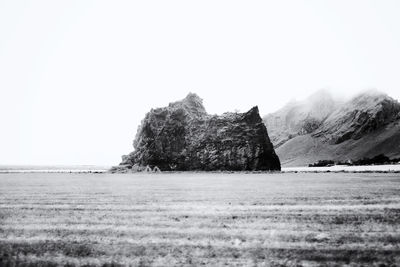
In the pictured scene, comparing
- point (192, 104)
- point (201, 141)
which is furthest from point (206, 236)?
point (192, 104)

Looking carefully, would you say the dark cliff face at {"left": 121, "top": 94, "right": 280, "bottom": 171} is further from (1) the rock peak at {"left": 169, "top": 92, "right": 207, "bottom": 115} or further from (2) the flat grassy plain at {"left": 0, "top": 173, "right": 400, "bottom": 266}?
(2) the flat grassy plain at {"left": 0, "top": 173, "right": 400, "bottom": 266}

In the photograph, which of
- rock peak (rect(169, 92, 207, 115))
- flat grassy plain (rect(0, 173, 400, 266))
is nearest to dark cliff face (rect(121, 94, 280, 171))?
rock peak (rect(169, 92, 207, 115))

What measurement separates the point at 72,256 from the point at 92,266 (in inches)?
54.2

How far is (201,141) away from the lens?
151 m

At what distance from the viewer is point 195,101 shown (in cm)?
17112

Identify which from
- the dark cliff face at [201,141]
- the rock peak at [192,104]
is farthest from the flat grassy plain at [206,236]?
the rock peak at [192,104]

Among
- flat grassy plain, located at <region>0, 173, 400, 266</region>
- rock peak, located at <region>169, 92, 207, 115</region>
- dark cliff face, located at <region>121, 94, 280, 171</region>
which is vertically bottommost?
flat grassy plain, located at <region>0, 173, 400, 266</region>

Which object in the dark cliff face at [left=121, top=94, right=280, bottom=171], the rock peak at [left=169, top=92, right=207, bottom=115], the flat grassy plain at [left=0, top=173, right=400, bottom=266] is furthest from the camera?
the rock peak at [left=169, top=92, right=207, bottom=115]

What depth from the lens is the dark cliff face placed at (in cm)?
14462

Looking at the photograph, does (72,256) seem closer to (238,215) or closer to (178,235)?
(178,235)

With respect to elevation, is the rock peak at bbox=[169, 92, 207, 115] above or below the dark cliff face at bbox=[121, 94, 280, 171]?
above

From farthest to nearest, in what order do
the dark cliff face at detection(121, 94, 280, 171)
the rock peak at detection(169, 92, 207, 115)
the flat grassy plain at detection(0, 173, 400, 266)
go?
the rock peak at detection(169, 92, 207, 115), the dark cliff face at detection(121, 94, 280, 171), the flat grassy plain at detection(0, 173, 400, 266)

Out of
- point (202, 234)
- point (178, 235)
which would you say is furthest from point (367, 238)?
point (178, 235)

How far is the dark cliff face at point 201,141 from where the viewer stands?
474ft
